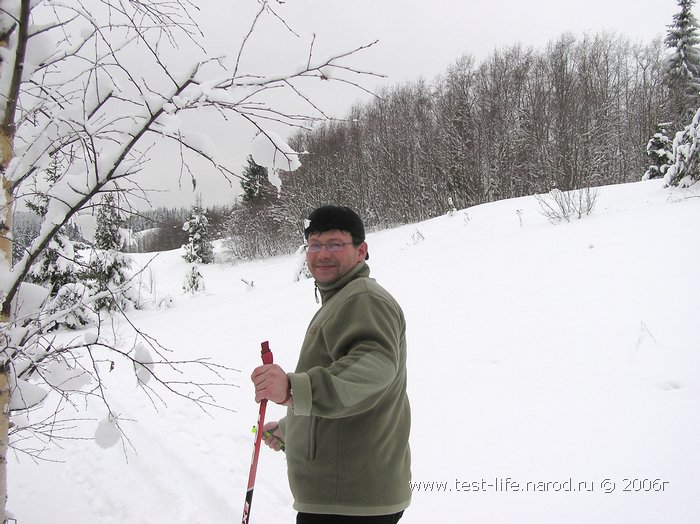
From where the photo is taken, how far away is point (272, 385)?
1325 millimetres

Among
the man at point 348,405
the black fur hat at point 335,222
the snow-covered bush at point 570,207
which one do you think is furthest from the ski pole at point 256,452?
the snow-covered bush at point 570,207

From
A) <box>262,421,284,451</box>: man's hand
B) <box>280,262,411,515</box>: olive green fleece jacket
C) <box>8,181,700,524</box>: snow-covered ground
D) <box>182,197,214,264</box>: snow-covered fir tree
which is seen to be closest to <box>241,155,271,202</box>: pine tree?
<box>280,262,411,515</box>: olive green fleece jacket

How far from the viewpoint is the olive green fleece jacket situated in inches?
52.3

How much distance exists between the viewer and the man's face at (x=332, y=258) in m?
1.78

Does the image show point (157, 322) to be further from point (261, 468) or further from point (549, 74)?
point (549, 74)

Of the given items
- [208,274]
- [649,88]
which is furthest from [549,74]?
[208,274]

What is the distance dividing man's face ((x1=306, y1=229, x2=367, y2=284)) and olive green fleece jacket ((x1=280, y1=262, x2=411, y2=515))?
122mm

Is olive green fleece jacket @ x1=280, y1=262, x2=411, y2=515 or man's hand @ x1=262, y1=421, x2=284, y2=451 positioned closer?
olive green fleece jacket @ x1=280, y1=262, x2=411, y2=515

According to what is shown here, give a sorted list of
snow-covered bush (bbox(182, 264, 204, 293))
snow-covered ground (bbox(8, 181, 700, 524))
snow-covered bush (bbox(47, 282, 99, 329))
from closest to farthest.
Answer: snow-covered bush (bbox(47, 282, 99, 329)), snow-covered ground (bbox(8, 181, 700, 524)), snow-covered bush (bbox(182, 264, 204, 293))

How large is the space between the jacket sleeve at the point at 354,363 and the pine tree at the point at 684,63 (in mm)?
31457

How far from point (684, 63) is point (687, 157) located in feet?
79.6

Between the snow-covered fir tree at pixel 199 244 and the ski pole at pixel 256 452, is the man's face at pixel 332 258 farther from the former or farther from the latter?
Answer: the snow-covered fir tree at pixel 199 244

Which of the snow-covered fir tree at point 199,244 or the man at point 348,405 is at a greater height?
the snow-covered fir tree at point 199,244

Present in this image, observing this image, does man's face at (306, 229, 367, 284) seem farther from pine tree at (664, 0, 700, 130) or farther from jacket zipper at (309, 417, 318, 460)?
pine tree at (664, 0, 700, 130)
